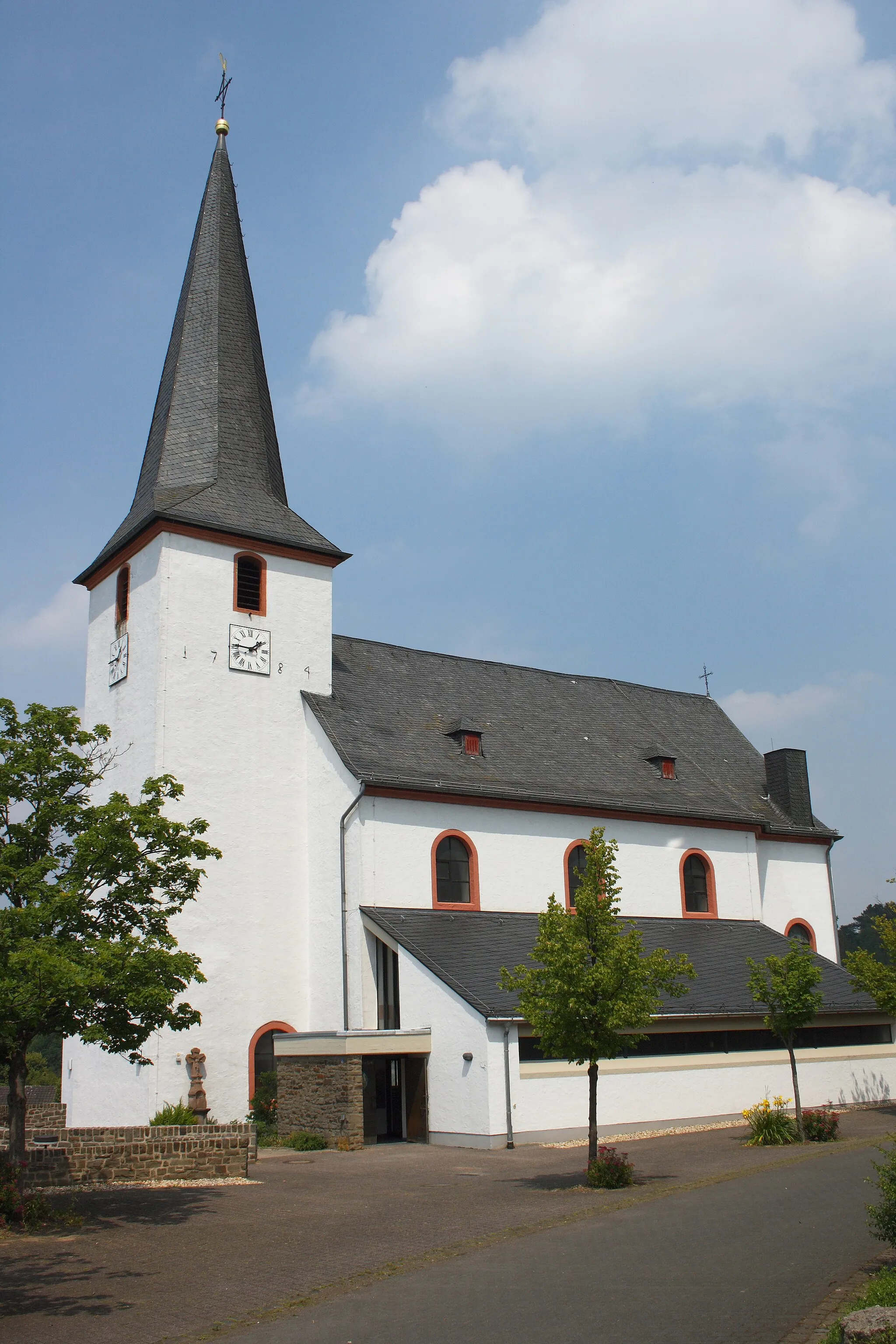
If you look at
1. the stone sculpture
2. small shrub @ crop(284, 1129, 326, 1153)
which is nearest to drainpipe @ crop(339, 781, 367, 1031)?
small shrub @ crop(284, 1129, 326, 1153)

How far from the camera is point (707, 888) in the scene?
29.5 metres

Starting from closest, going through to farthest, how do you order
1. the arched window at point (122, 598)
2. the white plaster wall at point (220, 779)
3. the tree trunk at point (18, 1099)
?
the tree trunk at point (18, 1099) < the white plaster wall at point (220, 779) < the arched window at point (122, 598)

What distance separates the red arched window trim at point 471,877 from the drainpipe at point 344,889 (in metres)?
1.93

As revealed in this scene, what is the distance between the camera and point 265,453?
28.2 metres

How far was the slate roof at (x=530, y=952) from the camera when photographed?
69.5 ft

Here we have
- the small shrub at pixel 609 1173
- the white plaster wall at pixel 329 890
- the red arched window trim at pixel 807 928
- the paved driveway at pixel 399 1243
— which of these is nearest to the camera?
the paved driveway at pixel 399 1243

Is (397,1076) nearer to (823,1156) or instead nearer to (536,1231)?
(823,1156)

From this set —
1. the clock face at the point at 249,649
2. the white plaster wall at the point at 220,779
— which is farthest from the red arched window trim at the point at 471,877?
the clock face at the point at 249,649

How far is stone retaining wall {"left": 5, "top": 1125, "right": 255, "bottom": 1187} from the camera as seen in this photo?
15.2 m

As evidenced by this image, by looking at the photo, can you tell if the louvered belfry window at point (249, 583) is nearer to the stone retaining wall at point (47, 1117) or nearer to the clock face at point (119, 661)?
the clock face at point (119, 661)

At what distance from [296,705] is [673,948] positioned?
9.96m

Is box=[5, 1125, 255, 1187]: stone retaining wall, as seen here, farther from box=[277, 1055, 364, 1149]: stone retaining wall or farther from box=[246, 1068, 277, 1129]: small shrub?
box=[246, 1068, 277, 1129]: small shrub

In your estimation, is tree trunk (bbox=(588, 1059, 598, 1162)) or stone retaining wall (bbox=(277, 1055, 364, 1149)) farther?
stone retaining wall (bbox=(277, 1055, 364, 1149))

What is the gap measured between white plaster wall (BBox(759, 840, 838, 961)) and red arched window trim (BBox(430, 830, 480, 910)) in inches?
383
